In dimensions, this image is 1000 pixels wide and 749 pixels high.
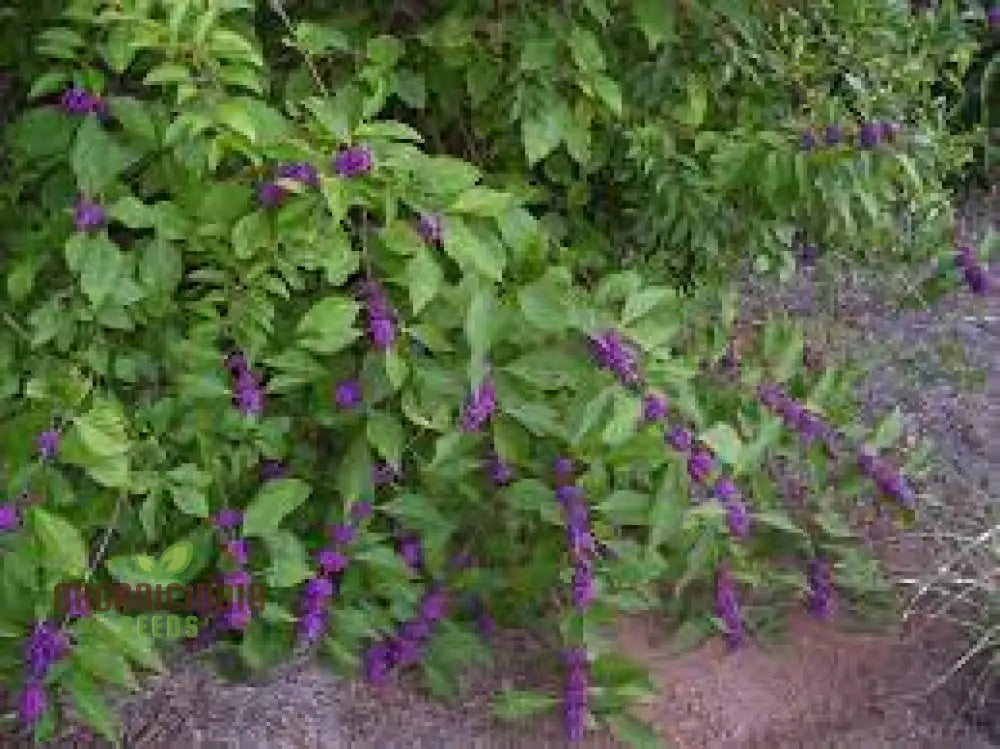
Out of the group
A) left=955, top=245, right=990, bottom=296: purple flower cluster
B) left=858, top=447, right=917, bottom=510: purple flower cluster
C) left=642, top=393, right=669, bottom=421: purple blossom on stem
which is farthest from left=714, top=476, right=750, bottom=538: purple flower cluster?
left=955, top=245, right=990, bottom=296: purple flower cluster

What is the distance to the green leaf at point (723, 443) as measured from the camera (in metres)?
2.58

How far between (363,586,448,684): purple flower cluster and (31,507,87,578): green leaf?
62 centimetres

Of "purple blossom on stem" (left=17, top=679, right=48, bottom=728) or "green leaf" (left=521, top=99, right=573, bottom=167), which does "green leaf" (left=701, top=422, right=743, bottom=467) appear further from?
"purple blossom on stem" (left=17, top=679, right=48, bottom=728)

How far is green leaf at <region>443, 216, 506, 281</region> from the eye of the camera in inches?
94.5

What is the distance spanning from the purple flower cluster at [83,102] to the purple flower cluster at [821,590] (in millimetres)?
1435

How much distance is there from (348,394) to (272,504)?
0.20m

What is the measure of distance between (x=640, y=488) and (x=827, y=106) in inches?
28.6

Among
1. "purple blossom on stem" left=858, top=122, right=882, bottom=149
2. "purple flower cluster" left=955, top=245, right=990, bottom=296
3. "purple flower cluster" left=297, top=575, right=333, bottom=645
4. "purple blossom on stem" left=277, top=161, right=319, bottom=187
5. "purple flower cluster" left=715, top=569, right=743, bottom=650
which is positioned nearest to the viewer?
"purple blossom on stem" left=277, top=161, right=319, bottom=187

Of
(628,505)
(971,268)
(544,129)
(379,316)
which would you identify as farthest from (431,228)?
(971,268)

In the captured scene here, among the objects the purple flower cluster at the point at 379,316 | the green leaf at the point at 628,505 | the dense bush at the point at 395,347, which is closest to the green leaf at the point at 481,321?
the dense bush at the point at 395,347

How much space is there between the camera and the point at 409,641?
9.03 ft

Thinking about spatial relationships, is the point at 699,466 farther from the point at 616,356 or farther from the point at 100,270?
the point at 100,270

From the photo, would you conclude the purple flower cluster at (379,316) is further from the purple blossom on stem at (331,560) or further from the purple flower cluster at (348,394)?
the purple blossom on stem at (331,560)

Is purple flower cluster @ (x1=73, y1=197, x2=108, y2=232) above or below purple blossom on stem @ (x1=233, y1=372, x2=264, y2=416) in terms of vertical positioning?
above
